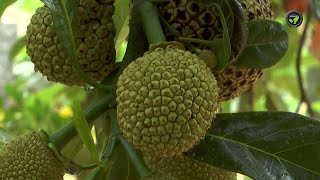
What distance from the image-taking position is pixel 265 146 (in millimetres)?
856

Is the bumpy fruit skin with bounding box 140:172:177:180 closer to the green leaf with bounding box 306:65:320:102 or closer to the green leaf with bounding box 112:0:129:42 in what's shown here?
the green leaf with bounding box 112:0:129:42

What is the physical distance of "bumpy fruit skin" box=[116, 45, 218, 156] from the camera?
0.72 m

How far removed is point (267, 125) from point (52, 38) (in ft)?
1.10

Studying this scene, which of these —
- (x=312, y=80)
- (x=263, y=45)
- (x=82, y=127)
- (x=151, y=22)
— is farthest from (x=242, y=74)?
(x=312, y=80)

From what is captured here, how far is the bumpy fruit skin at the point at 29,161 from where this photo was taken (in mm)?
822

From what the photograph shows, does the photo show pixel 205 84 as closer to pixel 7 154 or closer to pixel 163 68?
pixel 163 68

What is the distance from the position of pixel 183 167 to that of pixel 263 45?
0.69ft

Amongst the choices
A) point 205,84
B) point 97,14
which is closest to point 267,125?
point 205,84

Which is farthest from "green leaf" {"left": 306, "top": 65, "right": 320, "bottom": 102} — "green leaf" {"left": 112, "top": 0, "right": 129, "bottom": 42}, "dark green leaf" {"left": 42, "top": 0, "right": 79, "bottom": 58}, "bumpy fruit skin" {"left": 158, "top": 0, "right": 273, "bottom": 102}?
"dark green leaf" {"left": 42, "top": 0, "right": 79, "bottom": 58}

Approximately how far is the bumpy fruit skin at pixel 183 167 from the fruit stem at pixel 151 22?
6.7 inches

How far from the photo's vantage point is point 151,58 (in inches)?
29.8

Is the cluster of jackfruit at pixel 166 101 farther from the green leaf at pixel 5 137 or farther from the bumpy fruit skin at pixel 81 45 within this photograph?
the green leaf at pixel 5 137

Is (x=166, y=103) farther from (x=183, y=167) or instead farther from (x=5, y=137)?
(x=5, y=137)

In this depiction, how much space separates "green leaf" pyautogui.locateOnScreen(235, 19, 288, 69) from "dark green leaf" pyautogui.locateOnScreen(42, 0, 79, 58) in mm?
238
